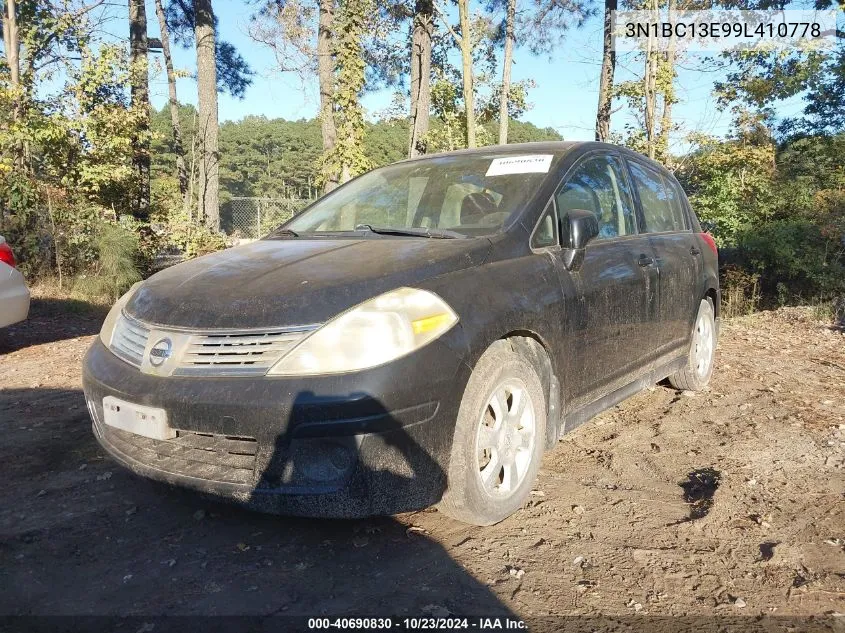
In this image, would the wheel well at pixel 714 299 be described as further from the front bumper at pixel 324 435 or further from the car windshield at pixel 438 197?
the front bumper at pixel 324 435

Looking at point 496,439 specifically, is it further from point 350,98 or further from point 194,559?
point 350,98

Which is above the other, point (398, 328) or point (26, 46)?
point (26, 46)

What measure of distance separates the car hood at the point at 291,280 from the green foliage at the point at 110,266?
755 centimetres

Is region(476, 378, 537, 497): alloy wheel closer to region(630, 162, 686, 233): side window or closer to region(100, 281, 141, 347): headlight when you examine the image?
region(100, 281, 141, 347): headlight

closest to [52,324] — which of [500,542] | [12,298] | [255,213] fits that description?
[12,298]

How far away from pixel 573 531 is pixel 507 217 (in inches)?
56.8

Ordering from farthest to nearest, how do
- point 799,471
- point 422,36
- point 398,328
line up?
point 422,36 < point 799,471 < point 398,328

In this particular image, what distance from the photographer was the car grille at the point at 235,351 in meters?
2.30

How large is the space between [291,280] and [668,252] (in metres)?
2.71

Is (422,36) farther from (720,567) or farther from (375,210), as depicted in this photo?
(720,567)

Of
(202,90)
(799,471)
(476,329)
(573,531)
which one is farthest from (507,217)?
(202,90)

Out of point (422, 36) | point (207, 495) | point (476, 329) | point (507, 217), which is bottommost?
point (207, 495)

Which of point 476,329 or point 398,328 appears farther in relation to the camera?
point 476,329

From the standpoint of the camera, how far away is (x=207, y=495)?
2346 millimetres
